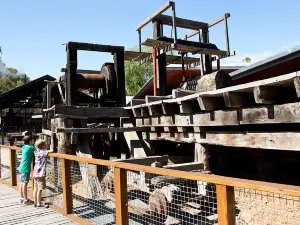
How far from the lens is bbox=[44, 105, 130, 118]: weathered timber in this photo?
27.1ft

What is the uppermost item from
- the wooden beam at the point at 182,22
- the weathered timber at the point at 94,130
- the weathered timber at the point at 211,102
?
the wooden beam at the point at 182,22

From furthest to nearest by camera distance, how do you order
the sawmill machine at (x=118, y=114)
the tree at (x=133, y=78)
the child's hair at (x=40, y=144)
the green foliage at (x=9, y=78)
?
the green foliage at (x=9, y=78) → the tree at (x=133, y=78) → the sawmill machine at (x=118, y=114) → the child's hair at (x=40, y=144)

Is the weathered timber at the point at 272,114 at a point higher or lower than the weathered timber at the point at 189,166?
higher

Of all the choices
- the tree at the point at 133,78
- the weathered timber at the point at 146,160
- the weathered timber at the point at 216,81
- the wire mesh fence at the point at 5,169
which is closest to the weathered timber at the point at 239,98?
the weathered timber at the point at 216,81

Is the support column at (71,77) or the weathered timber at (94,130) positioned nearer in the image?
the weathered timber at (94,130)

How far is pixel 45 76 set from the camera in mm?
24297

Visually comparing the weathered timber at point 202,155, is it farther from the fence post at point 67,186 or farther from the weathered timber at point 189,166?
the fence post at point 67,186

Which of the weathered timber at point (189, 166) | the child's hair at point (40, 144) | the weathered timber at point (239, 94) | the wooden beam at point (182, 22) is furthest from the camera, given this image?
the wooden beam at point (182, 22)

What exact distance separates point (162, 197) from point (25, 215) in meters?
2.50

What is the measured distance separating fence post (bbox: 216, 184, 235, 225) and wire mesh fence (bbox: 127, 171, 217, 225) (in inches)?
86.6

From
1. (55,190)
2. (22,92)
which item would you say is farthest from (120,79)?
(22,92)

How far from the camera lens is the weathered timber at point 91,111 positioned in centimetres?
826

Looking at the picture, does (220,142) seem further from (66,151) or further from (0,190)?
(0,190)

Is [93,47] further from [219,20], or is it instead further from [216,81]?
[216,81]
